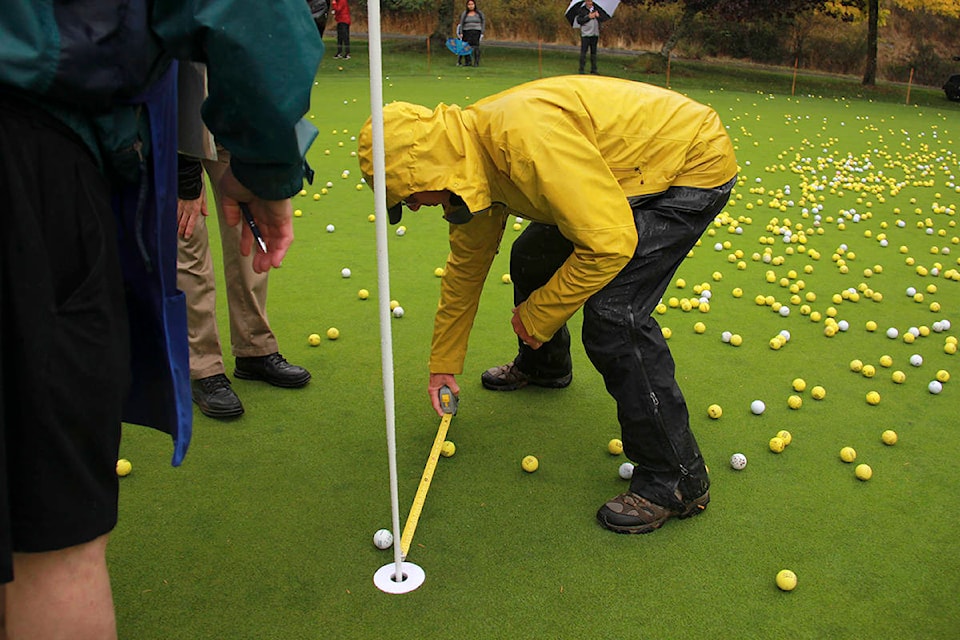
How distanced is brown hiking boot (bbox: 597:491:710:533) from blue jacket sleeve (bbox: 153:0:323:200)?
6.50 feet

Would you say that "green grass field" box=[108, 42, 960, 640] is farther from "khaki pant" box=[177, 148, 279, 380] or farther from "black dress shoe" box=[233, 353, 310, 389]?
"khaki pant" box=[177, 148, 279, 380]

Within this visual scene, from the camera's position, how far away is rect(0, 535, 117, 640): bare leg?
5.08 feet

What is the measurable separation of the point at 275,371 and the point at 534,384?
1352 millimetres

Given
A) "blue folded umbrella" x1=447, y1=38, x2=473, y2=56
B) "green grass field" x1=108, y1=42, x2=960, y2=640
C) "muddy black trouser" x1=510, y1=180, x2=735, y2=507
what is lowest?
"green grass field" x1=108, y1=42, x2=960, y2=640

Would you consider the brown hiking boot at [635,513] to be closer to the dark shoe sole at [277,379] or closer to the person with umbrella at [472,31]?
the dark shoe sole at [277,379]

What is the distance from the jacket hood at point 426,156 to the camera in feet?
8.80

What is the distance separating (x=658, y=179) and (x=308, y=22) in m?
1.65

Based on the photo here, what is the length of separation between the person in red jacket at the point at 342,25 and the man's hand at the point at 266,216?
786 inches

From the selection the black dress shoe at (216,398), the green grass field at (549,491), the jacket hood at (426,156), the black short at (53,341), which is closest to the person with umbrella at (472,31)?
the green grass field at (549,491)

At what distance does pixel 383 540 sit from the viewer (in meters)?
3.00

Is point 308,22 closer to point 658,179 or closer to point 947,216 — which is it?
point 658,179

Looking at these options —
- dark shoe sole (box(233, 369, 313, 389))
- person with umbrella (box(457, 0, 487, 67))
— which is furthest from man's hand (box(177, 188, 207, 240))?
person with umbrella (box(457, 0, 487, 67))

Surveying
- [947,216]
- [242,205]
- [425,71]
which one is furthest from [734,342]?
[425,71]

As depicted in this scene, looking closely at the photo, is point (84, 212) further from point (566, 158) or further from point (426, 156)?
point (566, 158)
